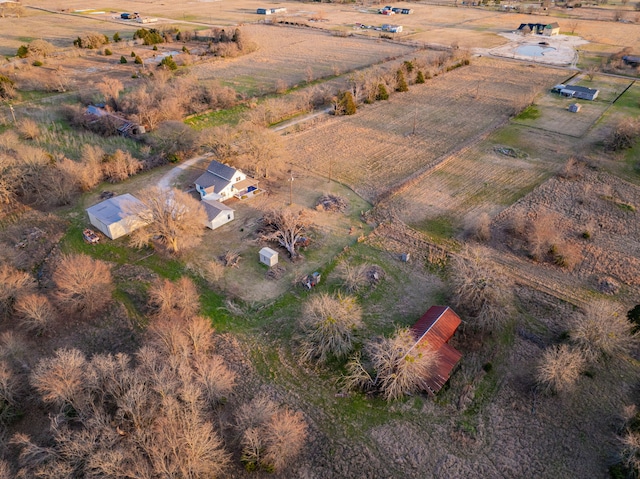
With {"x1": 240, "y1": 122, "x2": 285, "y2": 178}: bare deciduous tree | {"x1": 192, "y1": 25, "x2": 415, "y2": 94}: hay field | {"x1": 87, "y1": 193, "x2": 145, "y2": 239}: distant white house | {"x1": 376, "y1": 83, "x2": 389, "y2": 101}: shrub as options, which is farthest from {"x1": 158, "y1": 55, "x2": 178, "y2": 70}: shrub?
{"x1": 87, "y1": 193, "x2": 145, "y2": 239}: distant white house

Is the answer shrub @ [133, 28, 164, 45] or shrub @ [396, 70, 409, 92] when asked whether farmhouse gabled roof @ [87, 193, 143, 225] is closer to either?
shrub @ [396, 70, 409, 92]

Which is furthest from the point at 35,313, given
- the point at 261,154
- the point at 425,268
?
the point at 425,268

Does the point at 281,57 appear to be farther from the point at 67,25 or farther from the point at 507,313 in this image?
the point at 507,313

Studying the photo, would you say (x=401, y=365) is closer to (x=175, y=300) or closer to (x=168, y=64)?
(x=175, y=300)

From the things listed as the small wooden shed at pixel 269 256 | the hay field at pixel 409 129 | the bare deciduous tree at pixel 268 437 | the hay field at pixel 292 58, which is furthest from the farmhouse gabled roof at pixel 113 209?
the hay field at pixel 292 58

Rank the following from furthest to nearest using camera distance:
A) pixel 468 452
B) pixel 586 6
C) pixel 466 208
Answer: pixel 586 6 → pixel 466 208 → pixel 468 452

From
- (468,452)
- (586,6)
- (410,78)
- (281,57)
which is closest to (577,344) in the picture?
(468,452)
